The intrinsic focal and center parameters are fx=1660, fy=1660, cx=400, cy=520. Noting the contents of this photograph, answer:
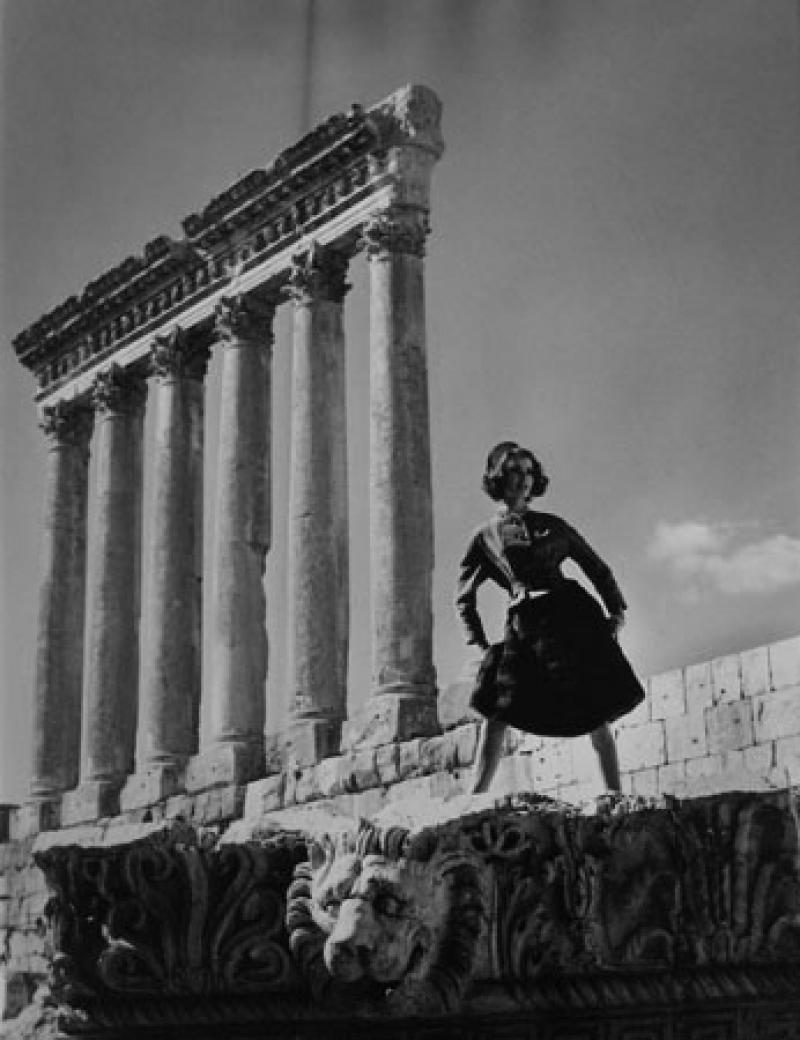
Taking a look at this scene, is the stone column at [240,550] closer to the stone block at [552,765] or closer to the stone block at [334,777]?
the stone block at [334,777]

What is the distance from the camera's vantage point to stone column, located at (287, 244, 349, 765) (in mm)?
20734

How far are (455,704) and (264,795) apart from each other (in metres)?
3.35

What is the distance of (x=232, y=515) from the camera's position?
908 inches

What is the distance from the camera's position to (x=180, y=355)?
25.6 metres

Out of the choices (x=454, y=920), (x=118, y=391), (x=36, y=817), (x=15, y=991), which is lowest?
(x=15, y=991)

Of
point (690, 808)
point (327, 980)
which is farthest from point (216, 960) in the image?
point (690, 808)

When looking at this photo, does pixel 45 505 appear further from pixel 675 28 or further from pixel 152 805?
pixel 675 28

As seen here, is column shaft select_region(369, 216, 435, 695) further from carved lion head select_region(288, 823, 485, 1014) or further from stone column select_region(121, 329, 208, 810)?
carved lion head select_region(288, 823, 485, 1014)

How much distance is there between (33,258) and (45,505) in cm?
722

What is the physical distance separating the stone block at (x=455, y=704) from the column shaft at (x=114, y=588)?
795 centimetres

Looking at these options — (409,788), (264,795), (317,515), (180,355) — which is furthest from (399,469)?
(180,355)

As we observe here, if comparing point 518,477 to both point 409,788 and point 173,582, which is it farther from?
point 173,582

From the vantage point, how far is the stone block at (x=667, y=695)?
1253 centimetres

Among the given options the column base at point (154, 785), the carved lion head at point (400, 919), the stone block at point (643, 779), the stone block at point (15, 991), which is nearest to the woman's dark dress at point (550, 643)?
the stone block at point (643, 779)
